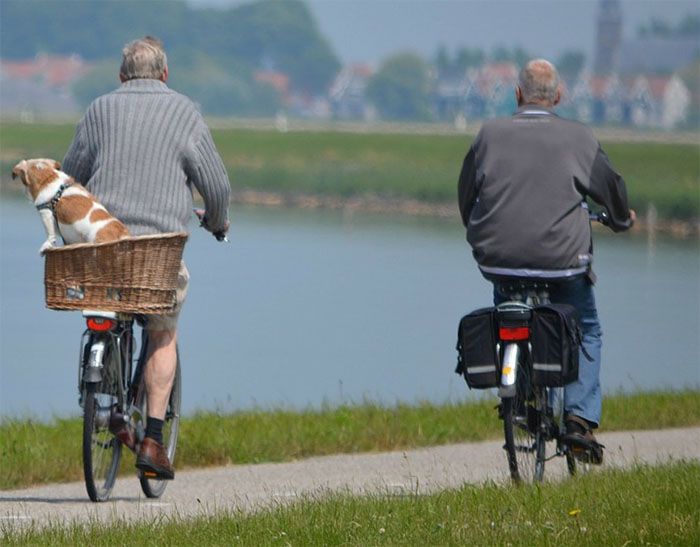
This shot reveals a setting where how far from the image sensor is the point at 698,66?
6565 inches

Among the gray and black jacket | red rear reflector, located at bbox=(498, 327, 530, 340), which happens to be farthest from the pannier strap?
red rear reflector, located at bbox=(498, 327, 530, 340)

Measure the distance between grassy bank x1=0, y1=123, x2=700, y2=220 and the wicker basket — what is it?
44141mm

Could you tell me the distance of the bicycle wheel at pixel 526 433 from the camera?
653 centimetres

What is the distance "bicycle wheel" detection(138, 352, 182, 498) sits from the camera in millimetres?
6648

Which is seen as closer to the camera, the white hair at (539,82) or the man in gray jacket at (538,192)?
the man in gray jacket at (538,192)

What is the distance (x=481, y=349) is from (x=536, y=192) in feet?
2.10

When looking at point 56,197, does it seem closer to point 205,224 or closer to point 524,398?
point 205,224

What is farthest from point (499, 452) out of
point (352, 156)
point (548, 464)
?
point (352, 156)

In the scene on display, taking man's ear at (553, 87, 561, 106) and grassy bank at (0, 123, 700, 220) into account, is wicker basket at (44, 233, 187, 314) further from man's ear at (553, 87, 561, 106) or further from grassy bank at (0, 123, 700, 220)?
grassy bank at (0, 123, 700, 220)

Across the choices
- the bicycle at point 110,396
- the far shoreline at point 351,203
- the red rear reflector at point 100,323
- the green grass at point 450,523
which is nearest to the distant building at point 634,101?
the far shoreline at point 351,203

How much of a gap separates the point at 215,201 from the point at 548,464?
2.20m

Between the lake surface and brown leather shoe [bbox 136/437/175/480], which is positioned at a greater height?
brown leather shoe [bbox 136/437/175/480]

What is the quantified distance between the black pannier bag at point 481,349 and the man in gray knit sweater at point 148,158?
1041mm

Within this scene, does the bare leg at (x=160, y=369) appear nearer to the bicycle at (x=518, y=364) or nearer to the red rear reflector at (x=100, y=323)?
the red rear reflector at (x=100, y=323)
